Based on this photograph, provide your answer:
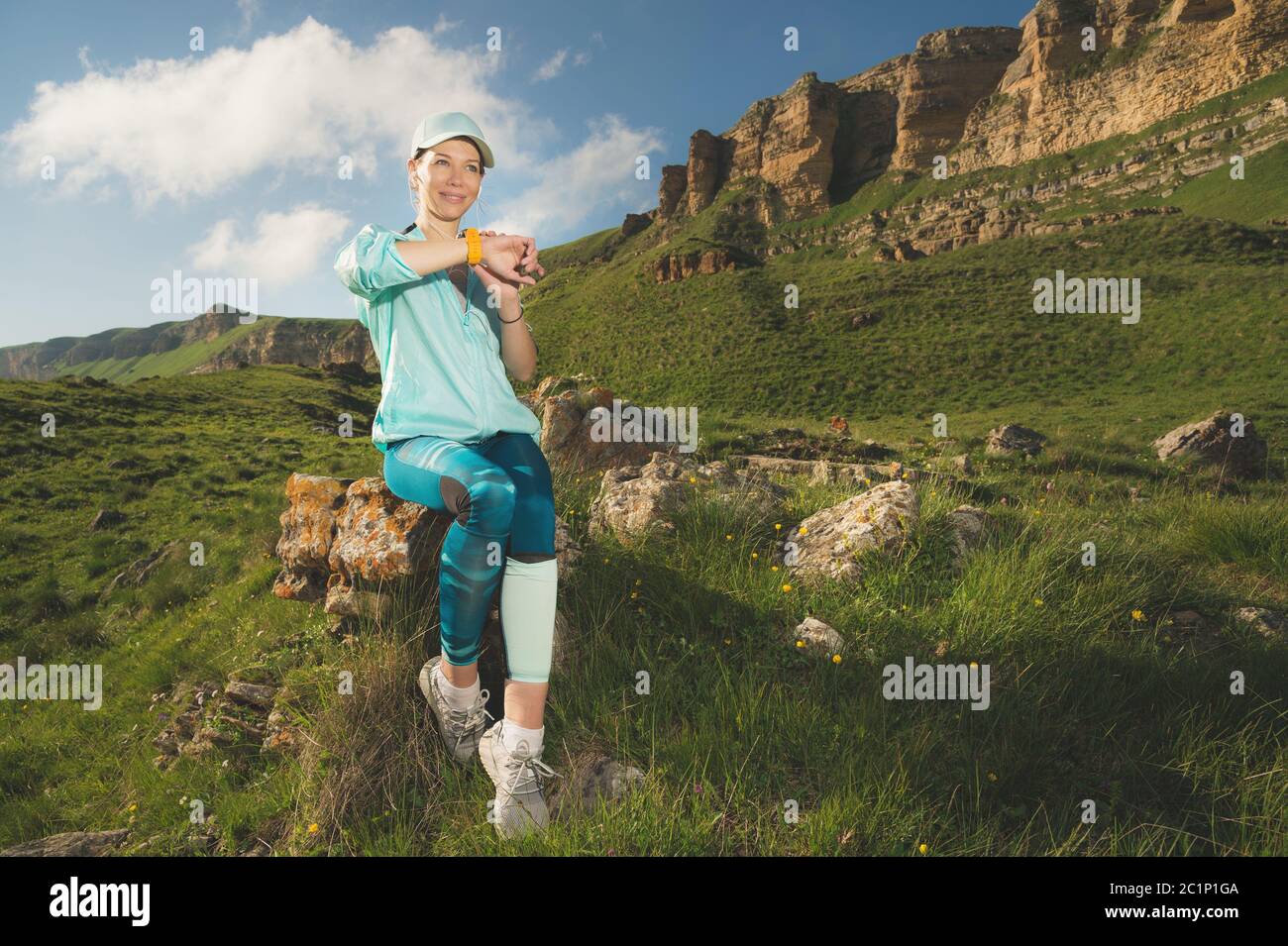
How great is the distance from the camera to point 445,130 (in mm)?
2303

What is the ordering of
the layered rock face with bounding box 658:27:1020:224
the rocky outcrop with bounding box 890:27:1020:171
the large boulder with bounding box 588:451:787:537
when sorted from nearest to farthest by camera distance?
the large boulder with bounding box 588:451:787:537 < the rocky outcrop with bounding box 890:27:1020:171 < the layered rock face with bounding box 658:27:1020:224

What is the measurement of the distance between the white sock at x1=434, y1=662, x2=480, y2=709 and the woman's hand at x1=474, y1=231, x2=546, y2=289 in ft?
5.31

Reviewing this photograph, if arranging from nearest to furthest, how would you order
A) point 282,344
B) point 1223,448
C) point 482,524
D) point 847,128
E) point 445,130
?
1. point 482,524
2. point 445,130
3. point 1223,448
4. point 847,128
5. point 282,344

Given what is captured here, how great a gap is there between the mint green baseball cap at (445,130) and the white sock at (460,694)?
7.10ft

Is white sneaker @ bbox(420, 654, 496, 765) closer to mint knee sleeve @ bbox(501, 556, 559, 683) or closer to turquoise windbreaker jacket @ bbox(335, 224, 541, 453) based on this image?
mint knee sleeve @ bbox(501, 556, 559, 683)

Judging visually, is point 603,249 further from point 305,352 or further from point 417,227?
point 417,227

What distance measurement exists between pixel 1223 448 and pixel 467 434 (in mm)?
16585

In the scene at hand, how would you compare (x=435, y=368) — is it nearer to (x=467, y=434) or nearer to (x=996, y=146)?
(x=467, y=434)

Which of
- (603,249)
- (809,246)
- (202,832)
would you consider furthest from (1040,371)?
(603,249)

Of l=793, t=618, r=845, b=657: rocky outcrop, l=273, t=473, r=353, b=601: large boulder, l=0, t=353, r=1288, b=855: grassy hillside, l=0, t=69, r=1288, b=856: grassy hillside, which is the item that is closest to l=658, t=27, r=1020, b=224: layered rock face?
l=0, t=69, r=1288, b=856: grassy hillside

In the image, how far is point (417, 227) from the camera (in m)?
2.38

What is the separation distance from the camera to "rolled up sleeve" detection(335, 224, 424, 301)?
2043 mm

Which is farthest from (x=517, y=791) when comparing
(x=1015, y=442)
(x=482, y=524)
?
(x=1015, y=442)

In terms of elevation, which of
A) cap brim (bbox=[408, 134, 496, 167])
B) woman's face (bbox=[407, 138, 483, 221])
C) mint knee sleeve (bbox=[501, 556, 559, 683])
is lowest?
mint knee sleeve (bbox=[501, 556, 559, 683])
